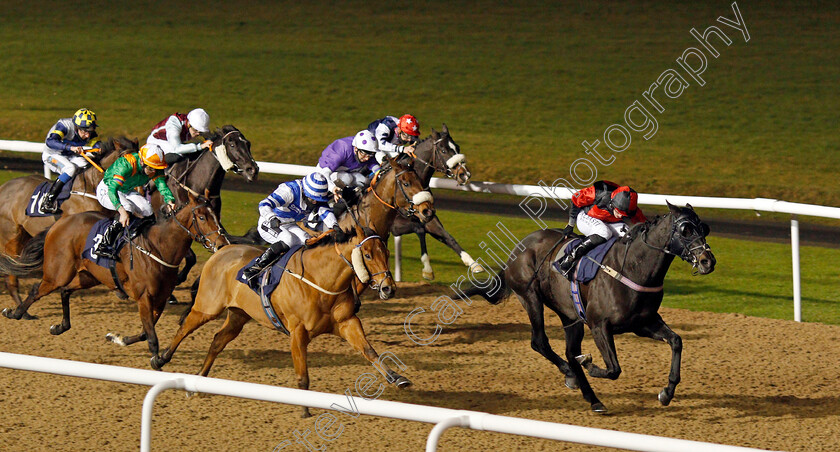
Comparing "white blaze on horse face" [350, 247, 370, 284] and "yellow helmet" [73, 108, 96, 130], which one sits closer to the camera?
"white blaze on horse face" [350, 247, 370, 284]

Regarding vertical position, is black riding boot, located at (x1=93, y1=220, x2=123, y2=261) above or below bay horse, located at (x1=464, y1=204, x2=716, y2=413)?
below

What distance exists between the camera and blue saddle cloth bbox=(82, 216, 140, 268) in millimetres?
8148

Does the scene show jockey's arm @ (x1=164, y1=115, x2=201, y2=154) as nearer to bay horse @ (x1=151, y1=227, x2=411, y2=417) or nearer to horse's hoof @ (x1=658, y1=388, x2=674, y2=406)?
bay horse @ (x1=151, y1=227, x2=411, y2=417)

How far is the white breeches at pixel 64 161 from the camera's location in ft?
32.3

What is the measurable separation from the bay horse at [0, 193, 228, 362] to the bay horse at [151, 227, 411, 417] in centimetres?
74

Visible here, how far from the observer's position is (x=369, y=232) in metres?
6.51

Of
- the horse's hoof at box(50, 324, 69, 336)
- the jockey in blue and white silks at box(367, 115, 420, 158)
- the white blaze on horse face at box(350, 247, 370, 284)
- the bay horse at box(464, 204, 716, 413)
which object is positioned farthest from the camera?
the jockey in blue and white silks at box(367, 115, 420, 158)

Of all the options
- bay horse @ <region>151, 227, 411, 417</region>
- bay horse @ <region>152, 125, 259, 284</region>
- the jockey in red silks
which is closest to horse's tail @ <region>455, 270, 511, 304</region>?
the jockey in red silks

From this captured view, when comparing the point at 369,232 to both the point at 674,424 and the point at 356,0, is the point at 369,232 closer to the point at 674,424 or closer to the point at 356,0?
the point at 674,424

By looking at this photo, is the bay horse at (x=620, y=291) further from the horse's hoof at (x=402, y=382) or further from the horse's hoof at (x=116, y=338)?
the horse's hoof at (x=116, y=338)

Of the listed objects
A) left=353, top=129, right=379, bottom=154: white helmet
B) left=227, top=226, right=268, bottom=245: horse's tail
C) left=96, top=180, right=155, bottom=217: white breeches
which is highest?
left=353, top=129, right=379, bottom=154: white helmet

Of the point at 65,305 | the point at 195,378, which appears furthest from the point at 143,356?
the point at 195,378

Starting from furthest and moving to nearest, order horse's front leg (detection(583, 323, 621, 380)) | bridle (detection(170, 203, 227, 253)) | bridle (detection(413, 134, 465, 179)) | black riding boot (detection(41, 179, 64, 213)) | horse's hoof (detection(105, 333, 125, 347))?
black riding boot (detection(41, 179, 64, 213)) < bridle (detection(413, 134, 465, 179)) < horse's hoof (detection(105, 333, 125, 347)) < bridle (detection(170, 203, 227, 253)) < horse's front leg (detection(583, 323, 621, 380))

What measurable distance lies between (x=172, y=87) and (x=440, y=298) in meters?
14.1
